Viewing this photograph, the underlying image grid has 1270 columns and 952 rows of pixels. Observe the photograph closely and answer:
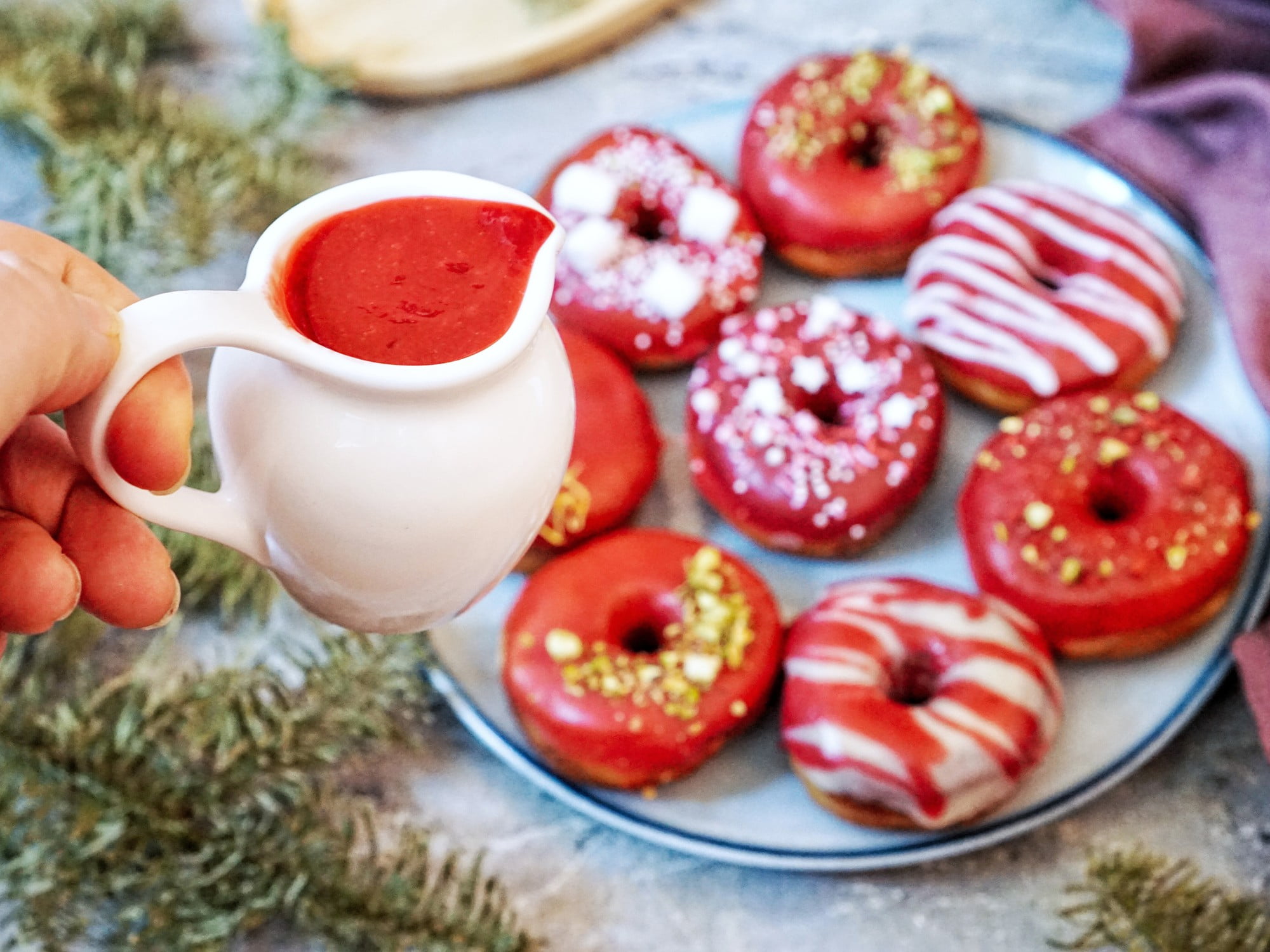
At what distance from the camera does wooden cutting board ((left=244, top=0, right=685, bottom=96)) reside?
1.80 meters

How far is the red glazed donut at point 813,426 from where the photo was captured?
138 cm

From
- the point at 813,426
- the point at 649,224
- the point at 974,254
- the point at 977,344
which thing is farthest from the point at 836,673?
Result: the point at 649,224

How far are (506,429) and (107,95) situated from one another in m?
1.27

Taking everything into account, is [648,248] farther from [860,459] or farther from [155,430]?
[155,430]

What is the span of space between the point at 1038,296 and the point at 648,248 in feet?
1.66

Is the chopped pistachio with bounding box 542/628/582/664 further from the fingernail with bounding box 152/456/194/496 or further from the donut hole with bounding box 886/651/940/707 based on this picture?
the fingernail with bounding box 152/456/194/496

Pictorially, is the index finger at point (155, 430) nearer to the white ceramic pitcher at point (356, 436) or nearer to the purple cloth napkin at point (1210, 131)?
the white ceramic pitcher at point (356, 436)

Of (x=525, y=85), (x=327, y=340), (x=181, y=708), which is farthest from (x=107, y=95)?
(x=327, y=340)

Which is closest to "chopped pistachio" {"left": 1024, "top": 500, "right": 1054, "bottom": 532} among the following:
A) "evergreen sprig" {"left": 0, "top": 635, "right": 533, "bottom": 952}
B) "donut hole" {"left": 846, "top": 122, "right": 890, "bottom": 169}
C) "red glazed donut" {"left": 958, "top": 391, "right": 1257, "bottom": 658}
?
"red glazed donut" {"left": 958, "top": 391, "right": 1257, "bottom": 658}

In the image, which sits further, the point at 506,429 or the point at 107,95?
the point at 107,95

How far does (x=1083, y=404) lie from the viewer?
1386 millimetres

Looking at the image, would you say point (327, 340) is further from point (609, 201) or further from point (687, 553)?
point (609, 201)

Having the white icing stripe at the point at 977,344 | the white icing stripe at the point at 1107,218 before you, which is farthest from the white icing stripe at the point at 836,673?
the white icing stripe at the point at 1107,218

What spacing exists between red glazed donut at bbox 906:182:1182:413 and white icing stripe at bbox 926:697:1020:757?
0.46 metres
